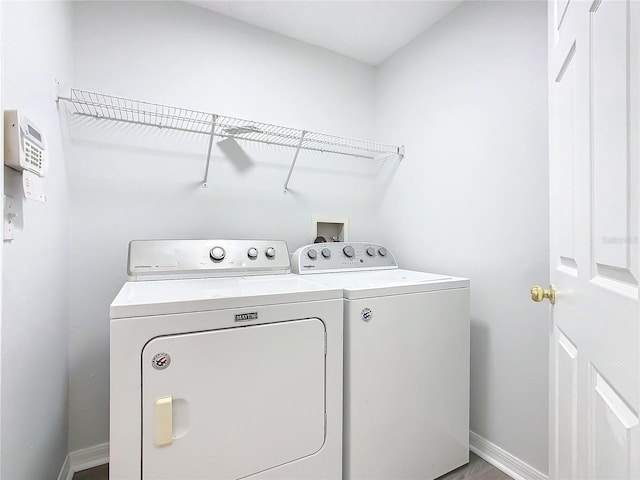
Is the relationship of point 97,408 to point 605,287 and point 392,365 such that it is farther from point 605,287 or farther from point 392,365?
point 605,287

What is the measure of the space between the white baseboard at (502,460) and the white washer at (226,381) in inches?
36.9

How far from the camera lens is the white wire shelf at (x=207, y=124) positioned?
1567 millimetres

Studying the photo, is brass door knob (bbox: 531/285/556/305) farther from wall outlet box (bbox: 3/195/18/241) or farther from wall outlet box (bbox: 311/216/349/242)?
wall outlet box (bbox: 3/195/18/241)

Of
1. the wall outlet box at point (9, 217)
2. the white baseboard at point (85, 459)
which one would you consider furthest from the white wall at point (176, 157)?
the wall outlet box at point (9, 217)

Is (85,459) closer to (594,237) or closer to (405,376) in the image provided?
(405,376)

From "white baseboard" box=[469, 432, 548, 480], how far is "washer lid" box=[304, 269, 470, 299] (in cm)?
89

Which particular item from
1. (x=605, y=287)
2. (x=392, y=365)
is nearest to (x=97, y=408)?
(x=392, y=365)

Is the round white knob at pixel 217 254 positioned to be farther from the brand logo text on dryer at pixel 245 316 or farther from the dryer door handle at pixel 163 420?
the dryer door handle at pixel 163 420

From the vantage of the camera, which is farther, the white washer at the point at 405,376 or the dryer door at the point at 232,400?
the white washer at the point at 405,376

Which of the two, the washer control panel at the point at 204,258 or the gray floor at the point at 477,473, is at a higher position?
the washer control panel at the point at 204,258

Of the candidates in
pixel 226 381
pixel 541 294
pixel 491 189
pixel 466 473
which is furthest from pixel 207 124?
pixel 466 473

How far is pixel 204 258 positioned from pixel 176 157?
0.67 metres

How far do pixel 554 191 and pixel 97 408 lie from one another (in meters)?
2.27

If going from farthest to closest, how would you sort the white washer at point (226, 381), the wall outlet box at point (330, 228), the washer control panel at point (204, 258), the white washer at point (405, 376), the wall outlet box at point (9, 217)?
the wall outlet box at point (330, 228) < the washer control panel at point (204, 258) < the white washer at point (405, 376) < the white washer at point (226, 381) < the wall outlet box at point (9, 217)
